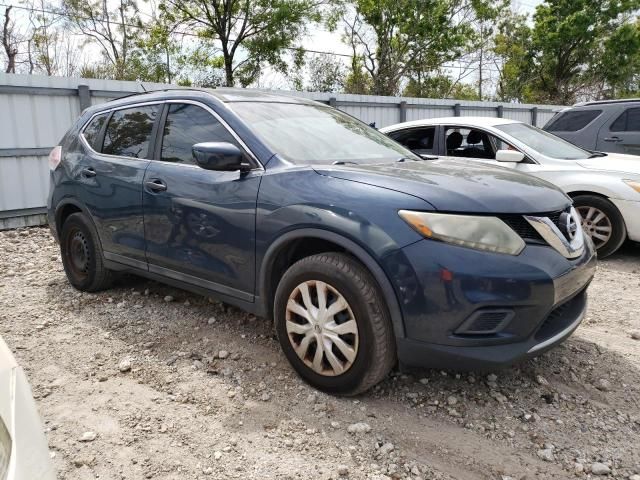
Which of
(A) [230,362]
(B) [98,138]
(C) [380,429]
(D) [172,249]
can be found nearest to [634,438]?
(C) [380,429]

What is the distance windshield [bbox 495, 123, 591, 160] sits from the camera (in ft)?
19.6

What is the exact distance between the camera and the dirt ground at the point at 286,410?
2.33 m

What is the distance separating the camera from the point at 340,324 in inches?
104

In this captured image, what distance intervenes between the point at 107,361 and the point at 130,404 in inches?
25.0

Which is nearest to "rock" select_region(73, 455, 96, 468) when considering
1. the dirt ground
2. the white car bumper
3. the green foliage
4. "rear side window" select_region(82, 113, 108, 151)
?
the dirt ground

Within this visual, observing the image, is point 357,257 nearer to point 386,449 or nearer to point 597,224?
point 386,449

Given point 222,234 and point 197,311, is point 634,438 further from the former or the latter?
point 197,311

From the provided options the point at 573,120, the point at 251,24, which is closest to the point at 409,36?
the point at 251,24

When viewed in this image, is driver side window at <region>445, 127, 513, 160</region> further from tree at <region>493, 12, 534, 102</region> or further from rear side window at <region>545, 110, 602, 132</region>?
tree at <region>493, 12, 534, 102</region>

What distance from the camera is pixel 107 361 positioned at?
3363 mm

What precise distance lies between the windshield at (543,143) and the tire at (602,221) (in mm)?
609

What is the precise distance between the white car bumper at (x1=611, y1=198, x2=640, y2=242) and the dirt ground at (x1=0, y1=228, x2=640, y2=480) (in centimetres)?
174

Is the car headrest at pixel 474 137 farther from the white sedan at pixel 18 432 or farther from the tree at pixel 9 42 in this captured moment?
the tree at pixel 9 42

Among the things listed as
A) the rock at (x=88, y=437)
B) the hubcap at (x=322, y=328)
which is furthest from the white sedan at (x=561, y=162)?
the rock at (x=88, y=437)
